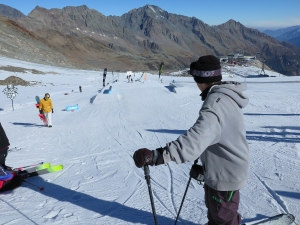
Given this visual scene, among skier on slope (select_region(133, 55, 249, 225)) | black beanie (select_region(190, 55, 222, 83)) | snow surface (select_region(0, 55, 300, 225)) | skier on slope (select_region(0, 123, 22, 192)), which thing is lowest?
snow surface (select_region(0, 55, 300, 225))

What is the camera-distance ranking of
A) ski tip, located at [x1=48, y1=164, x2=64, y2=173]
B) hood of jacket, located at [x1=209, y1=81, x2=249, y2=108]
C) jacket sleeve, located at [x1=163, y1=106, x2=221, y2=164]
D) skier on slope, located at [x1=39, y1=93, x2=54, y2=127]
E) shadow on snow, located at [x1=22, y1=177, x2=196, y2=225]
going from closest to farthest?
jacket sleeve, located at [x1=163, y1=106, x2=221, y2=164]
hood of jacket, located at [x1=209, y1=81, x2=249, y2=108]
shadow on snow, located at [x1=22, y1=177, x2=196, y2=225]
ski tip, located at [x1=48, y1=164, x2=64, y2=173]
skier on slope, located at [x1=39, y1=93, x2=54, y2=127]

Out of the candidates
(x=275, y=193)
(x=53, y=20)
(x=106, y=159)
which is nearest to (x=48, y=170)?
(x=106, y=159)

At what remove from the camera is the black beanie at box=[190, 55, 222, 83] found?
2428 millimetres

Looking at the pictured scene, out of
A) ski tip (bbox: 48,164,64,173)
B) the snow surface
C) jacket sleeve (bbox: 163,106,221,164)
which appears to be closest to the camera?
jacket sleeve (bbox: 163,106,221,164)

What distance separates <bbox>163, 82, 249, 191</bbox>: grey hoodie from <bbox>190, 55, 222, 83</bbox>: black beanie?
3.6 inches

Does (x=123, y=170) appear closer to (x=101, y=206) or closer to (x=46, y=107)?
(x=101, y=206)

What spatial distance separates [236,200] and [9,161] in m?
5.96

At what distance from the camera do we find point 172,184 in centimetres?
541

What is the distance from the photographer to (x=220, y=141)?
236cm

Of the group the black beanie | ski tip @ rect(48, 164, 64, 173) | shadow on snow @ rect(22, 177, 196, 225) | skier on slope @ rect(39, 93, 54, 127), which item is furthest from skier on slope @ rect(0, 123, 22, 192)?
skier on slope @ rect(39, 93, 54, 127)

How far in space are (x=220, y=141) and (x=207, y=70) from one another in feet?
1.95

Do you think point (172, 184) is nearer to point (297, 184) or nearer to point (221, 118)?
point (297, 184)

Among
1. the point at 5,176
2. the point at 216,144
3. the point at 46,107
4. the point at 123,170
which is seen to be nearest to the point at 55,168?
the point at 5,176

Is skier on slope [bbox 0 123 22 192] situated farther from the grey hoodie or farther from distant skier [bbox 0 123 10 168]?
the grey hoodie
